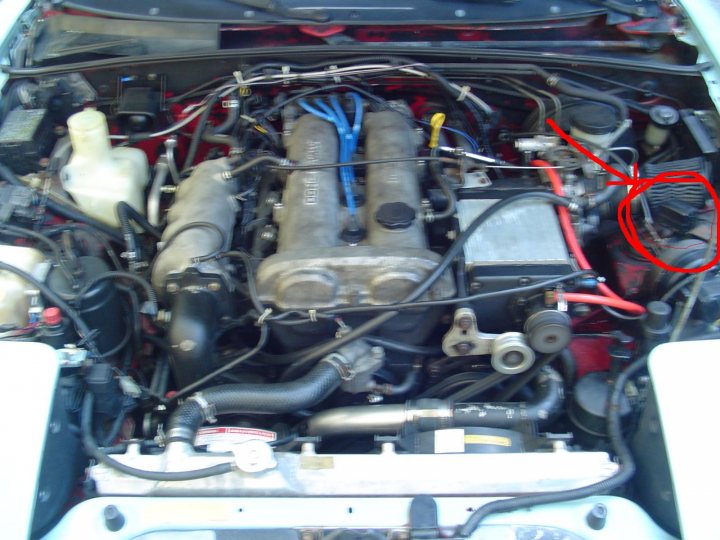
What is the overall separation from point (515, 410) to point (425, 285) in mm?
339

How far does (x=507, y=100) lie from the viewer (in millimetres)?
2020

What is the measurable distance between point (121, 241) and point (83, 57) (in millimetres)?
627

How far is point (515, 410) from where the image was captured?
143 cm

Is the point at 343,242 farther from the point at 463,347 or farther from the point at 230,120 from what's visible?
the point at 230,120

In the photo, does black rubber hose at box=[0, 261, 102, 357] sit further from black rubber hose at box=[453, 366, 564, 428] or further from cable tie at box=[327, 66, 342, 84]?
cable tie at box=[327, 66, 342, 84]

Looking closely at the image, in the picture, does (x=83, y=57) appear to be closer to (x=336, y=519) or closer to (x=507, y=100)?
(x=507, y=100)

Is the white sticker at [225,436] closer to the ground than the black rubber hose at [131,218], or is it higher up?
closer to the ground

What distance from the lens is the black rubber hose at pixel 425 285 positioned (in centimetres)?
138

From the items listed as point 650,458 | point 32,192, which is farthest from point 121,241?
point 650,458

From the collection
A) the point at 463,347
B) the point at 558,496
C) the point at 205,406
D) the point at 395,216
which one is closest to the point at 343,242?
the point at 395,216

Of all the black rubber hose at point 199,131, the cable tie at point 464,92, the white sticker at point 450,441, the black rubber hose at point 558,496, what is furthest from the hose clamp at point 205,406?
the cable tie at point 464,92

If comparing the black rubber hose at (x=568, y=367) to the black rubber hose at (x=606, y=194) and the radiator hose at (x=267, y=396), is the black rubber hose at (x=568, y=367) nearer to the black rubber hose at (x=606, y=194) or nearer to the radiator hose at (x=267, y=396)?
the black rubber hose at (x=606, y=194)

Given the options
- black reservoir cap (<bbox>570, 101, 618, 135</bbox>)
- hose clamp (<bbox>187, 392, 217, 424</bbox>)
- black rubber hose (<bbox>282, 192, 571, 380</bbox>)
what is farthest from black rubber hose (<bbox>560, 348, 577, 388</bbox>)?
hose clamp (<bbox>187, 392, 217, 424</bbox>)

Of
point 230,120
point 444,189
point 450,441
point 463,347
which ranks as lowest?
point 450,441
